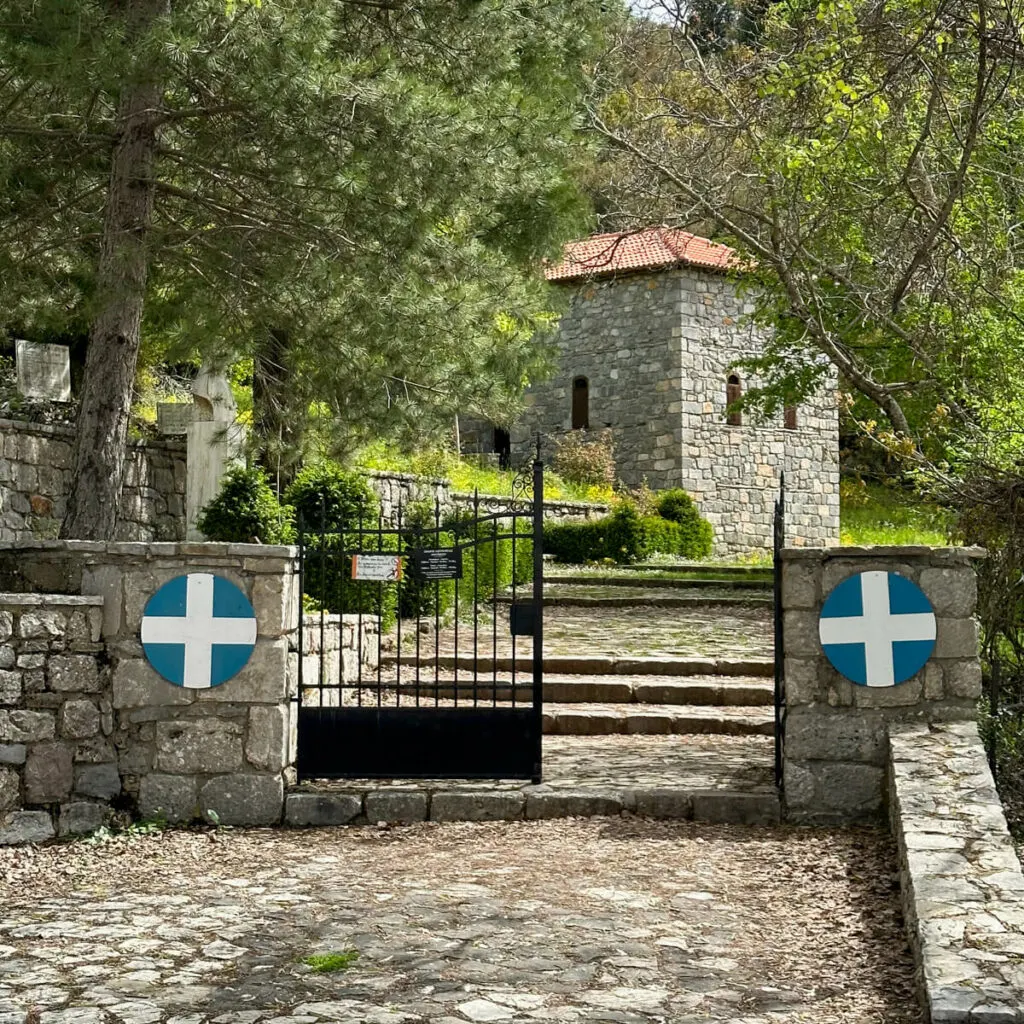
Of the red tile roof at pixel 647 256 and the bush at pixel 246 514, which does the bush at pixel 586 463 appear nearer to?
the red tile roof at pixel 647 256

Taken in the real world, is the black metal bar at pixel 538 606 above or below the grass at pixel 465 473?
below

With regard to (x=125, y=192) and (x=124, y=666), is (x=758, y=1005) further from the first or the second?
(x=125, y=192)

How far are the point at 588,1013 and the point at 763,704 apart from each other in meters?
5.87

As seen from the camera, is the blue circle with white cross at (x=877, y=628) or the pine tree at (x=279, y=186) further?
the pine tree at (x=279, y=186)

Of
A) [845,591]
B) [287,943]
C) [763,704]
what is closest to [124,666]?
[287,943]

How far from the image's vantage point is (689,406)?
80.9ft

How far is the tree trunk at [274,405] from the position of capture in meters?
10.9

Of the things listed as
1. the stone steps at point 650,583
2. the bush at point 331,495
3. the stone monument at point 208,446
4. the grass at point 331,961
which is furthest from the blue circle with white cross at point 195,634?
the stone steps at point 650,583

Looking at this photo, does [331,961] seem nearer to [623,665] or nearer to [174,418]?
[623,665]

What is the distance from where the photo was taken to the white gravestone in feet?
39.1

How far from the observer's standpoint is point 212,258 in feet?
31.0

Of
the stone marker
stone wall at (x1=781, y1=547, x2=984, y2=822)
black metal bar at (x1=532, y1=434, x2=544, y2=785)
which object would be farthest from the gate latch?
the stone marker

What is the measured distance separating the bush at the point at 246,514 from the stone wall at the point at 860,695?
19.1 feet

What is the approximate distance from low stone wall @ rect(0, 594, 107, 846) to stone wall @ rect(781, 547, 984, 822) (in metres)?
3.38
